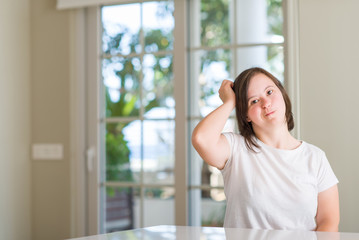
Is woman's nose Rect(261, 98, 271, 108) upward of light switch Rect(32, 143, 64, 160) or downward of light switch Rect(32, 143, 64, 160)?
upward

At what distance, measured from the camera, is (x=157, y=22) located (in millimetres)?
3322

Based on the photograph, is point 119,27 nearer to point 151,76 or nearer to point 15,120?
point 151,76

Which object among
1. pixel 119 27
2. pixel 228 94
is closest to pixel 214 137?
pixel 228 94

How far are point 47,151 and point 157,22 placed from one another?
121cm

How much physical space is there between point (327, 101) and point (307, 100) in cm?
11

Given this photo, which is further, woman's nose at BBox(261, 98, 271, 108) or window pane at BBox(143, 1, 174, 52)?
window pane at BBox(143, 1, 174, 52)

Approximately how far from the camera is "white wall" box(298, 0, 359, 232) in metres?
2.50

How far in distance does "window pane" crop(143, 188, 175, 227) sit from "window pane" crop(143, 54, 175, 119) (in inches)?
29.8

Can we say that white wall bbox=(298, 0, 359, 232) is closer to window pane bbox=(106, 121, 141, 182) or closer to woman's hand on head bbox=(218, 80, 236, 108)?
woman's hand on head bbox=(218, 80, 236, 108)

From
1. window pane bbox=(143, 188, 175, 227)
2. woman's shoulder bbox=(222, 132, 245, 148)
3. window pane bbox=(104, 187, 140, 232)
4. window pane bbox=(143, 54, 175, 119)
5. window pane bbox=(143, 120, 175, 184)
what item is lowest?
window pane bbox=(104, 187, 140, 232)

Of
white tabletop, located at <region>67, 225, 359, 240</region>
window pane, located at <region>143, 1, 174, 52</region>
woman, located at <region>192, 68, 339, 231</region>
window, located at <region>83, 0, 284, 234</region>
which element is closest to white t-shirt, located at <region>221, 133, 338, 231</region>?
woman, located at <region>192, 68, 339, 231</region>

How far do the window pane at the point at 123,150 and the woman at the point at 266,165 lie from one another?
4.68 ft

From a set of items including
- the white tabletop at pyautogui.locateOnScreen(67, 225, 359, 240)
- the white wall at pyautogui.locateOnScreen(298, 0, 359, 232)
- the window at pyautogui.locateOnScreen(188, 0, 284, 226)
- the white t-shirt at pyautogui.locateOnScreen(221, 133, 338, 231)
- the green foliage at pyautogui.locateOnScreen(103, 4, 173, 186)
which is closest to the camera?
the white tabletop at pyautogui.locateOnScreen(67, 225, 359, 240)

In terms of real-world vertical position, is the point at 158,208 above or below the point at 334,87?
below
